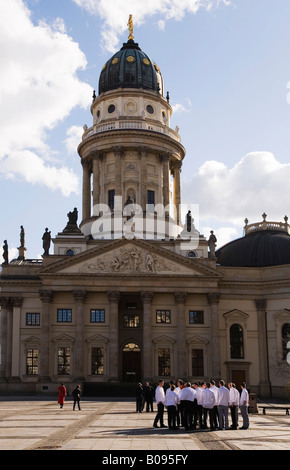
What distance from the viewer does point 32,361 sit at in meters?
63.0

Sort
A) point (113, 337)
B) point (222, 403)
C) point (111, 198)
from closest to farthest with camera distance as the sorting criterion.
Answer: point (222, 403) → point (113, 337) → point (111, 198)

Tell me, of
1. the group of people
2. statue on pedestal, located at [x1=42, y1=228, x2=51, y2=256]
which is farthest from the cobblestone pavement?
statue on pedestal, located at [x1=42, y1=228, x2=51, y2=256]

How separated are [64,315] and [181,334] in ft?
39.4

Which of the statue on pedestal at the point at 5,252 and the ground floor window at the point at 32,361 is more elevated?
the statue on pedestal at the point at 5,252

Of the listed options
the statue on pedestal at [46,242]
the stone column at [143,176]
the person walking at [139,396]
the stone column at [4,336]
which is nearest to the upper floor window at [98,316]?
the statue on pedestal at [46,242]

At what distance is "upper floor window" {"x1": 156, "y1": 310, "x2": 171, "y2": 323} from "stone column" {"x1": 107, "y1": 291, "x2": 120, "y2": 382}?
442cm

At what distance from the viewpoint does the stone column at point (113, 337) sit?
6022 cm

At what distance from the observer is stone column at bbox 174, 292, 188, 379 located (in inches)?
2422

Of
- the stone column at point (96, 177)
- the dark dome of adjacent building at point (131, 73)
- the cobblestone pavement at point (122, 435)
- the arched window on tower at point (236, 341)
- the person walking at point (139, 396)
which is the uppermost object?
the dark dome of adjacent building at point (131, 73)

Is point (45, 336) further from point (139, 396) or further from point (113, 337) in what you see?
point (139, 396)

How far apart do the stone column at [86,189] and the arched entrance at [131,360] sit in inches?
742

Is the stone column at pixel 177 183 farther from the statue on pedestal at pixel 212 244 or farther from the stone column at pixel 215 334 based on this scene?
the stone column at pixel 215 334

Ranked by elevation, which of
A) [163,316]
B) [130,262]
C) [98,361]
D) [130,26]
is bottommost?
[98,361]

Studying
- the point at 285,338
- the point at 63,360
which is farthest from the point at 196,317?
the point at 63,360
